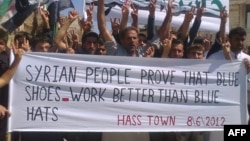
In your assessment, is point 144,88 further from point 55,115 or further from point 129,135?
point 55,115

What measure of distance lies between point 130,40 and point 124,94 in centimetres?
56

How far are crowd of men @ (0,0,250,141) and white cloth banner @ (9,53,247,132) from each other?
145mm

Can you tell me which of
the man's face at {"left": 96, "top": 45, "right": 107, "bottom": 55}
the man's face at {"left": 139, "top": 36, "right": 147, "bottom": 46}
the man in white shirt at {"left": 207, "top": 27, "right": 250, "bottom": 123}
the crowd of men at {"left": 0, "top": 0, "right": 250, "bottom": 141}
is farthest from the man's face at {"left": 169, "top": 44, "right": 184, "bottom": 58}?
the man's face at {"left": 96, "top": 45, "right": 107, "bottom": 55}

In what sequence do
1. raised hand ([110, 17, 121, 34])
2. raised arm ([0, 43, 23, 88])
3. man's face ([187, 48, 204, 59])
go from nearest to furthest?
raised arm ([0, 43, 23, 88]) → man's face ([187, 48, 204, 59]) → raised hand ([110, 17, 121, 34])

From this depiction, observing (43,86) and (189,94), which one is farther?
(189,94)

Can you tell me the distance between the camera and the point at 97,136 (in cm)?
599

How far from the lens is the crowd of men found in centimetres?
563

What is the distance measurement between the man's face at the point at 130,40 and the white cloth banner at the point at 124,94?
0.16 meters

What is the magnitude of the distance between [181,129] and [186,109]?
218 millimetres

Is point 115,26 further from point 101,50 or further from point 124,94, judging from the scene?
point 124,94

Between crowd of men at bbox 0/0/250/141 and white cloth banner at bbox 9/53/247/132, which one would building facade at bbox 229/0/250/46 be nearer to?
crowd of men at bbox 0/0/250/141

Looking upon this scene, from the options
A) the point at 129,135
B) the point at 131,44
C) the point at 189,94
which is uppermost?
the point at 131,44

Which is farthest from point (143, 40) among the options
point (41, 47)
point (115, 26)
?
point (41, 47)

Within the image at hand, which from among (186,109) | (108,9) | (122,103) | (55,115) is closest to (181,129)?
(186,109)
